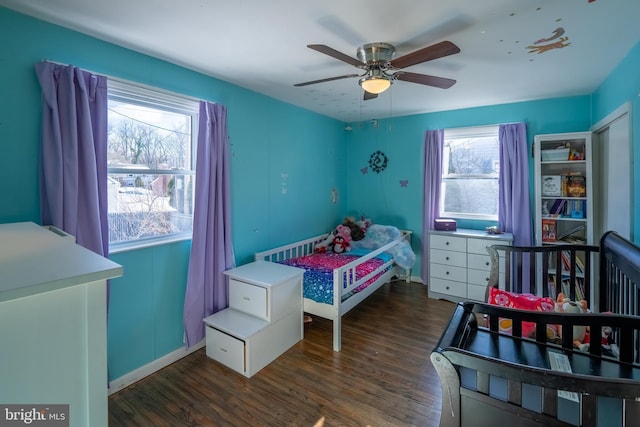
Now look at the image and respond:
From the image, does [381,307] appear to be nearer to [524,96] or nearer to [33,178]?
[524,96]

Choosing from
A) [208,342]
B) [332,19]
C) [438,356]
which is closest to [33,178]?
[208,342]

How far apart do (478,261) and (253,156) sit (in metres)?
2.75

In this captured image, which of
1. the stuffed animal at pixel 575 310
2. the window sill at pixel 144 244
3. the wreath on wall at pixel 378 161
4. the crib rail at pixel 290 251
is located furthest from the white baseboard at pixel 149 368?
the wreath on wall at pixel 378 161

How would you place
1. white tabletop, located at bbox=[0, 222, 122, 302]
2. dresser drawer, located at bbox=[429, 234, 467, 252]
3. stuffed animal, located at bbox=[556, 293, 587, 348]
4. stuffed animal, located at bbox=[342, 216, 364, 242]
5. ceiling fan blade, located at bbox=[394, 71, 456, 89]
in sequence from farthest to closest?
stuffed animal, located at bbox=[342, 216, 364, 242], dresser drawer, located at bbox=[429, 234, 467, 252], ceiling fan blade, located at bbox=[394, 71, 456, 89], stuffed animal, located at bbox=[556, 293, 587, 348], white tabletop, located at bbox=[0, 222, 122, 302]

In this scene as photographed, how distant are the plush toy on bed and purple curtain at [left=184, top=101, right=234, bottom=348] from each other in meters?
1.52

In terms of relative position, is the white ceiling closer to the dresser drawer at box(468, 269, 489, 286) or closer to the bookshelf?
the bookshelf

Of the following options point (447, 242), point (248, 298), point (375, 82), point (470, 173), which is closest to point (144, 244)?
point (248, 298)

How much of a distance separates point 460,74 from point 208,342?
3.08m

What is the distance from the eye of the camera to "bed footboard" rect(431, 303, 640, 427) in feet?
2.11

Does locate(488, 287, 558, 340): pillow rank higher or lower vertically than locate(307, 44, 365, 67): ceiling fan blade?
lower

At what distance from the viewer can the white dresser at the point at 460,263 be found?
3.32m

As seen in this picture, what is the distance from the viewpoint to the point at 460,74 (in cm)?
252

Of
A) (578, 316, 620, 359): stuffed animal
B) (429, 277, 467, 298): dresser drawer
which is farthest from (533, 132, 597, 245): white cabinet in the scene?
(578, 316, 620, 359): stuffed animal

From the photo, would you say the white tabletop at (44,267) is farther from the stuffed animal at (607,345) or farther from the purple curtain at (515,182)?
the purple curtain at (515,182)
